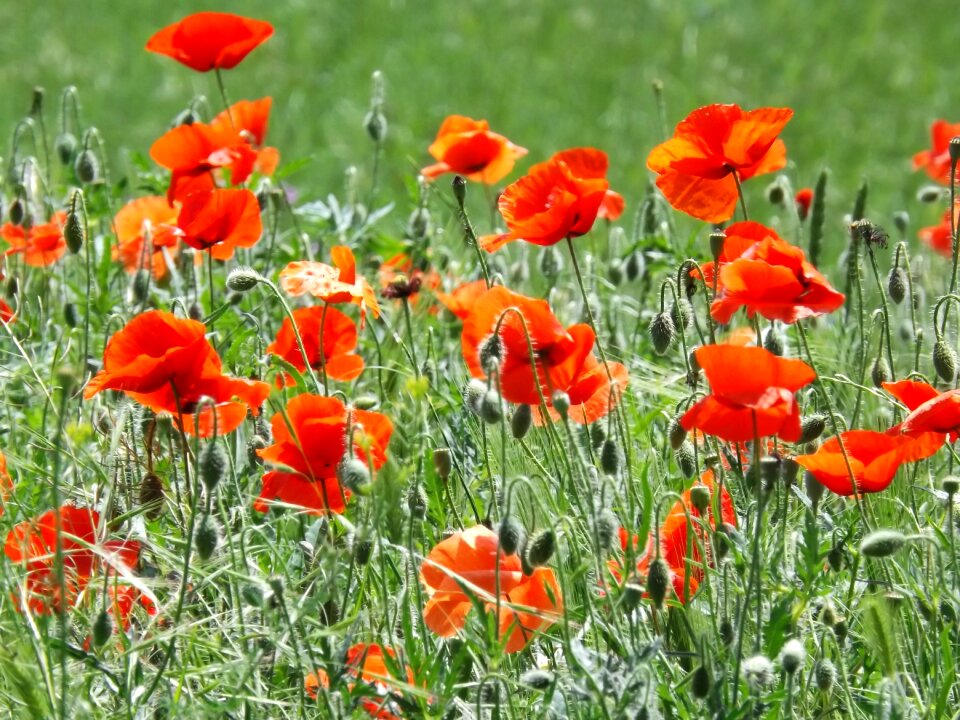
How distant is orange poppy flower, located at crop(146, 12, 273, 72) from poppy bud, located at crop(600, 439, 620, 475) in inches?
63.4

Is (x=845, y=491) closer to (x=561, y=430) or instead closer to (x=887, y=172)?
(x=561, y=430)

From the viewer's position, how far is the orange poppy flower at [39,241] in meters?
3.16

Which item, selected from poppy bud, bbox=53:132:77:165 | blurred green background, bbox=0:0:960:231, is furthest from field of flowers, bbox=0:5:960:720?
blurred green background, bbox=0:0:960:231

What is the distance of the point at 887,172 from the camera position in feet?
24.7

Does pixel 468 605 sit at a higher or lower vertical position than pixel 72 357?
lower

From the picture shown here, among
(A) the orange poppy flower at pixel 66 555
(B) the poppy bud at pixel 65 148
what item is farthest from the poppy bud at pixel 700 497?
(B) the poppy bud at pixel 65 148

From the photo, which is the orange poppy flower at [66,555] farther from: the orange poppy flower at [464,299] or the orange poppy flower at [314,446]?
the orange poppy flower at [464,299]

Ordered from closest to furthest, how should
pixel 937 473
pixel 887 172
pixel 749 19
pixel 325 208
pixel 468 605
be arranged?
pixel 468 605
pixel 937 473
pixel 325 208
pixel 887 172
pixel 749 19

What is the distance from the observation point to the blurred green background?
7.59 m

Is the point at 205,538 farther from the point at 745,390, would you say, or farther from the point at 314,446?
the point at 745,390

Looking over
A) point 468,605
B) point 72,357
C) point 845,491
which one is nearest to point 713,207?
point 845,491

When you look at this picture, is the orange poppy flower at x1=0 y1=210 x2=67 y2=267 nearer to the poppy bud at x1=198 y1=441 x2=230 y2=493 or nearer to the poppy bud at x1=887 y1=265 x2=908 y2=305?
the poppy bud at x1=198 y1=441 x2=230 y2=493

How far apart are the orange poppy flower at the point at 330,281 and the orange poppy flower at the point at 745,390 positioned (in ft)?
2.25

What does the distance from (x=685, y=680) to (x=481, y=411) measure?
0.43 m
